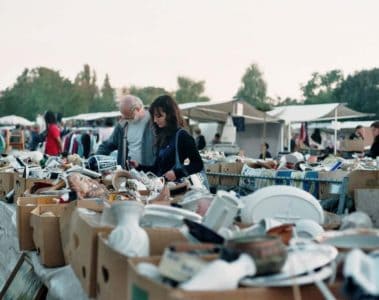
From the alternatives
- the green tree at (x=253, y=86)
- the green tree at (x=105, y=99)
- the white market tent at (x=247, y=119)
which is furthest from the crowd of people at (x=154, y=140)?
the green tree at (x=253, y=86)

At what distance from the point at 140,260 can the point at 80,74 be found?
70522 millimetres

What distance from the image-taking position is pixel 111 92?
68875mm

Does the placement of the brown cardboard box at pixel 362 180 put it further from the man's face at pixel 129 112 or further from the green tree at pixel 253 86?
the green tree at pixel 253 86

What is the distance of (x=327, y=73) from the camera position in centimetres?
6756

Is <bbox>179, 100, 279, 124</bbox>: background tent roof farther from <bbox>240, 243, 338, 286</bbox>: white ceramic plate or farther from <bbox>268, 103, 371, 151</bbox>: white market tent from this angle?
<bbox>240, 243, 338, 286</bbox>: white ceramic plate

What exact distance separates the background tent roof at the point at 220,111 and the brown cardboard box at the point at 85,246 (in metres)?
11.3

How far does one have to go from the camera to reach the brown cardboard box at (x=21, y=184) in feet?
10.9

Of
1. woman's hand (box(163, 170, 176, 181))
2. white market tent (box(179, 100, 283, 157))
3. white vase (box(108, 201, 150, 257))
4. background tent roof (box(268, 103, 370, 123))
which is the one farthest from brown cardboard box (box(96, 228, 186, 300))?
background tent roof (box(268, 103, 370, 123))

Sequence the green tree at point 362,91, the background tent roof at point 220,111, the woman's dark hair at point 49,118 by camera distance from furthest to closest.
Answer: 1. the green tree at point 362,91
2. the background tent roof at point 220,111
3. the woman's dark hair at point 49,118

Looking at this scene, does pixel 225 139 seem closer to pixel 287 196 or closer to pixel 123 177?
pixel 123 177

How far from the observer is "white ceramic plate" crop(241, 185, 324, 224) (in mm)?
1677

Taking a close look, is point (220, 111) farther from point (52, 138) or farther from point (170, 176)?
point (170, 176)

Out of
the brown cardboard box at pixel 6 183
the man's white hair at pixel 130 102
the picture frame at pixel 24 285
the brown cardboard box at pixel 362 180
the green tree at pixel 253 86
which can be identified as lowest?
the picture frame at pixel 24 285

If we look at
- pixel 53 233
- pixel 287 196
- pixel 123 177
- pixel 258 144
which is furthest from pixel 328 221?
pixel 258 144
